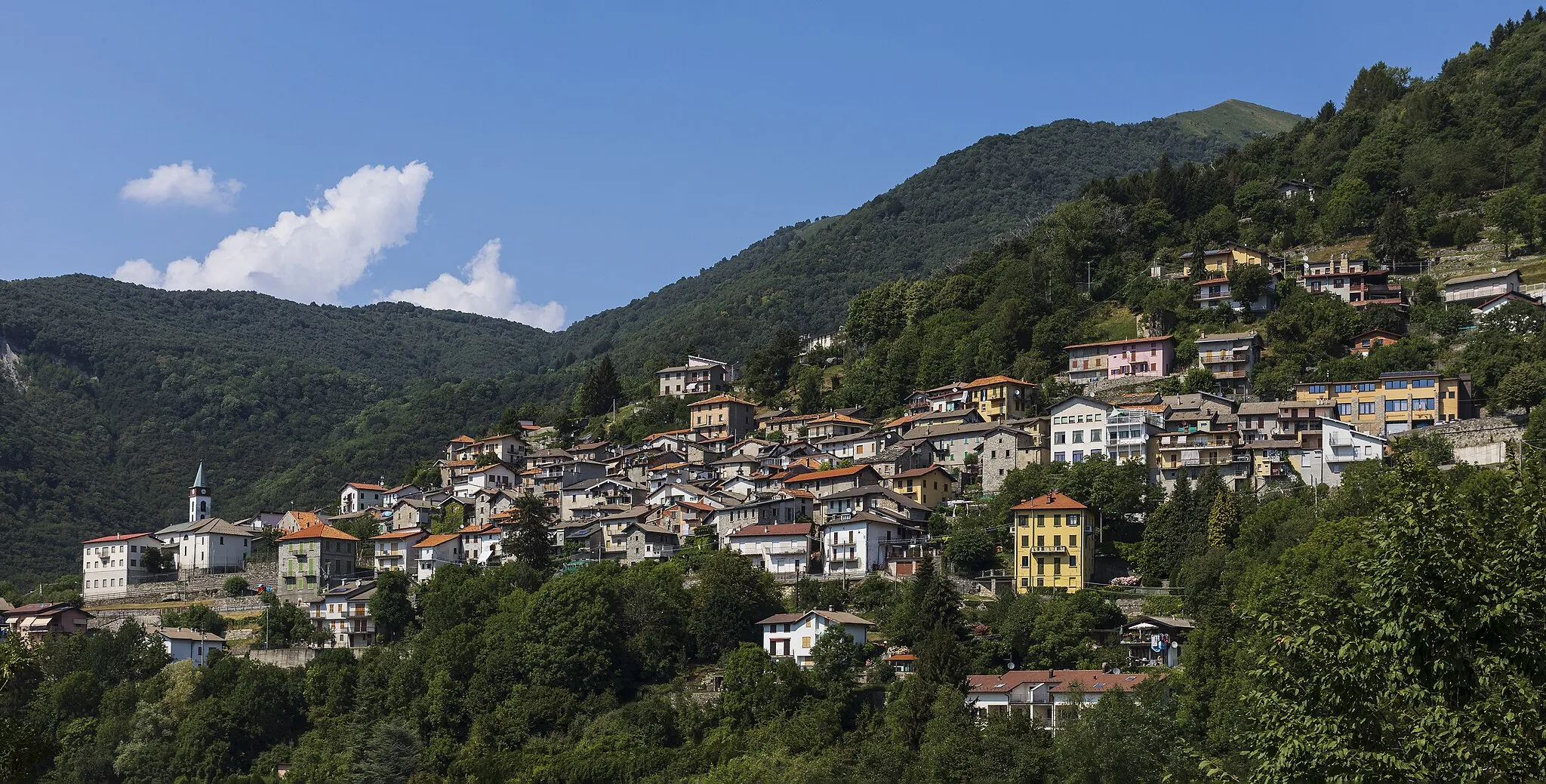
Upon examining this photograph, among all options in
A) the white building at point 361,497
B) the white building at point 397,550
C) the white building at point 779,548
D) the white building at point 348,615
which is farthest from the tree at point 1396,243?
the white building at point 361,497

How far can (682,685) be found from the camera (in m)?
63.5

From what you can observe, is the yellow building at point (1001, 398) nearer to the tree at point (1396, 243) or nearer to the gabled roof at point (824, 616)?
the tree at point (1396, 243)

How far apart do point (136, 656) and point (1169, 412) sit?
5141cm

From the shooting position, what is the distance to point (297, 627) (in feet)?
252

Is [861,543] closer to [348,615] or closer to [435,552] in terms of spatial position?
[348,615]

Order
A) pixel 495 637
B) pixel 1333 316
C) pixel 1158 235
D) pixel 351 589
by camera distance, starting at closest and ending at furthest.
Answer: pixel 495 637
pixel 351 589
pixel 1333 316
pixel 1158 235

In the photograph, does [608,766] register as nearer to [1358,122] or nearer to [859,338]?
[859,338]

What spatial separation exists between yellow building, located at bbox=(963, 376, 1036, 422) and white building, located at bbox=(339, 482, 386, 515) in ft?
143

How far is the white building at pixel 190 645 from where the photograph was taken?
75312 millimetres

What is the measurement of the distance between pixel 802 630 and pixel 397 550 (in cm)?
3313

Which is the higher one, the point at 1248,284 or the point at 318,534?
the point at 1248,284

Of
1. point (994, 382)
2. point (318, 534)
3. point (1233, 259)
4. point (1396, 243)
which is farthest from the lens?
point (1233, 259)

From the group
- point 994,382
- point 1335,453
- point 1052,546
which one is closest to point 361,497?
point 994,382

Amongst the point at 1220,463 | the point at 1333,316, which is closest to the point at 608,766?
the point at 1220,463
